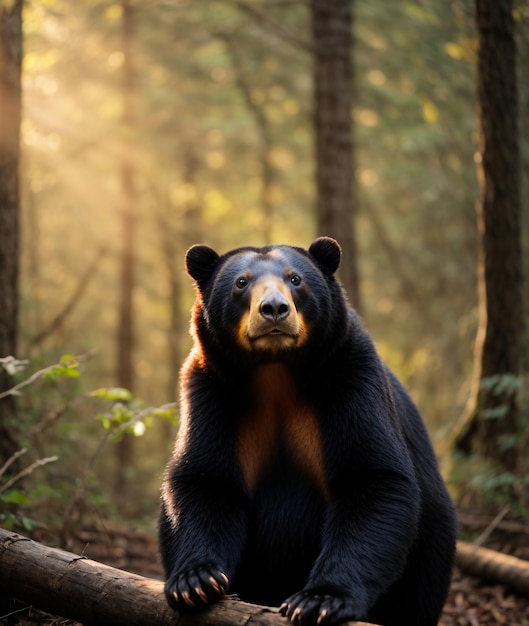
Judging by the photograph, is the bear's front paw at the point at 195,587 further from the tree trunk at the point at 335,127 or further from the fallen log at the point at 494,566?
the tree trunk at the point at 335,127

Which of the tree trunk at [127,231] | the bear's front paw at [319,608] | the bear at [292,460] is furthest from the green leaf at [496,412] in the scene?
the tree trunk at [127,231]

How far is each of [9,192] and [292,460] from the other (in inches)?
130

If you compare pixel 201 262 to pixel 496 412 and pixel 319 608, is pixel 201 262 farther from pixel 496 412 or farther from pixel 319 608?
pixel 496 412

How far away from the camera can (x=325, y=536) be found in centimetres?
380

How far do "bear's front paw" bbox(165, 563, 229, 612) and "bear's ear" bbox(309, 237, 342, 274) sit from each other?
5.99 feet

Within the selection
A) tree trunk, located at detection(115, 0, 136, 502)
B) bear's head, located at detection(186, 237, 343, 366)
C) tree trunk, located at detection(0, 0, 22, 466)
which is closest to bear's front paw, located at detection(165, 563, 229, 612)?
bear's head, located at detection(186, 237, 343, 366)

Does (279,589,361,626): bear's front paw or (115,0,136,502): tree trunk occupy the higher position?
(115,0,136,502): tree trunk

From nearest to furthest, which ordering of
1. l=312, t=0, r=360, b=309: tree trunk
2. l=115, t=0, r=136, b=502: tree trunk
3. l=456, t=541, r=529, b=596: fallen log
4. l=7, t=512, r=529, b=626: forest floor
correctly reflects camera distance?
l=7, t=512, r=529, b=626: forest floor → l=456, t=541, r=529, b=596: fallen log → l=312, t=0, r=360, b=309: tree trunk → l=115, t=0, r=136, b=502: tree trunk

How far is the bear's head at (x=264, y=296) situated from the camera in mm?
3920

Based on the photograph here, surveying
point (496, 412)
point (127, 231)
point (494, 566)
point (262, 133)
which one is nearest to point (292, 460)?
point (494, 566)

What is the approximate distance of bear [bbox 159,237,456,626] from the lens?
3793 mm

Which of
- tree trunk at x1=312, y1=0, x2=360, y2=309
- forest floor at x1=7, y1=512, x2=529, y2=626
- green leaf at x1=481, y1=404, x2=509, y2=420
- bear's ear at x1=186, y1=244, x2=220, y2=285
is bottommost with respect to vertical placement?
forest floor at x1=7, y1=512, x2=529, y2=626

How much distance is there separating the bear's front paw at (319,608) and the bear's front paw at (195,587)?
30cm

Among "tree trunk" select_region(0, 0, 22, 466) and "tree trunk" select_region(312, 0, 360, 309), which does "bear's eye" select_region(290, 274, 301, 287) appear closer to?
"tree trunk" select_region(0, 0, 22, 466)
